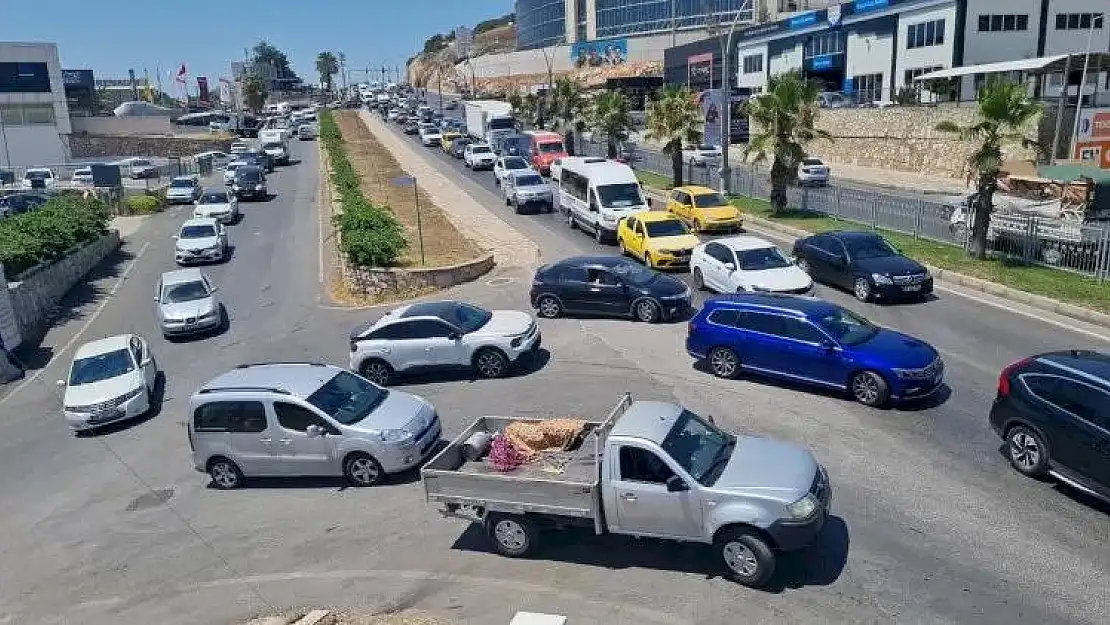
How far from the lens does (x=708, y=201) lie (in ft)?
98.1

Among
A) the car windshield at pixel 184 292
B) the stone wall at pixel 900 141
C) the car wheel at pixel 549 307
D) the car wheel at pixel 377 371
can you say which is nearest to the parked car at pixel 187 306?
the car windshield at pixel 184 292

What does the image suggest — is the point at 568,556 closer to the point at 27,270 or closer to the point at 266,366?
the point at 266,366

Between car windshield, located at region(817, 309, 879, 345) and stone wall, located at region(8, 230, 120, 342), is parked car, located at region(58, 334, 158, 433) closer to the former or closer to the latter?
stone wall, located at region(8, 230, 120, 342)

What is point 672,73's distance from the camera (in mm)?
94312

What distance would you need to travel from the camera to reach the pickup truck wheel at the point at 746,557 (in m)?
9.14

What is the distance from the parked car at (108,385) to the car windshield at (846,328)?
1377cm

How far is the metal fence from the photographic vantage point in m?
20.6

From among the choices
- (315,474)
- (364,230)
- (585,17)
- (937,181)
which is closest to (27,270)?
(364,230)

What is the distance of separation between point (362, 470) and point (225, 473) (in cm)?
250

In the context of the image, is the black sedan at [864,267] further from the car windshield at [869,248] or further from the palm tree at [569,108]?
the palm tree at [569,108]

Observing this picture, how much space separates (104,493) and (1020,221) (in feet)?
72.8

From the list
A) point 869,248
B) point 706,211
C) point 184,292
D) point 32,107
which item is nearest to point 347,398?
point 184,292

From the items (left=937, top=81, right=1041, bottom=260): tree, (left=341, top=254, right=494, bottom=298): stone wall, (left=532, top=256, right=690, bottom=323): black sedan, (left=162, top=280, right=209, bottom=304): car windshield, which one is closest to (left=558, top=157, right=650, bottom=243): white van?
(left=341, top=254, right=494, bottom=298): stone wall

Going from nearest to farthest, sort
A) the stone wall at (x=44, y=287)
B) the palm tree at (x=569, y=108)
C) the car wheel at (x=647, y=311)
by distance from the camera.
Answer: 1. the car wheel at (x=647, y=311)
2. the stone wall at (x=44, y=287)
3. the palm tree at (x=569, y=108)
